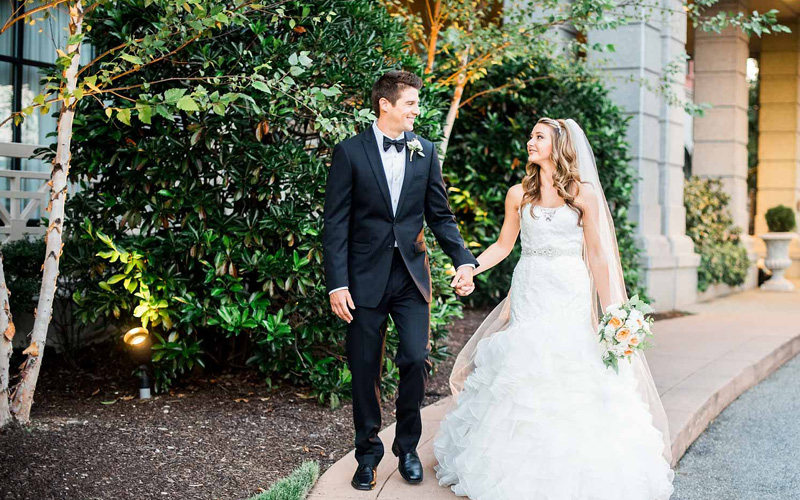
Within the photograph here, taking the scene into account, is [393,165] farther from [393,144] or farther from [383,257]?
[383,257]

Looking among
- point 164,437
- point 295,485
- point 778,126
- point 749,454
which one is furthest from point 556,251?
point 778,126

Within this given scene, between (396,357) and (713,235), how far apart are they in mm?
12314

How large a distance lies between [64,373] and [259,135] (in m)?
2.58

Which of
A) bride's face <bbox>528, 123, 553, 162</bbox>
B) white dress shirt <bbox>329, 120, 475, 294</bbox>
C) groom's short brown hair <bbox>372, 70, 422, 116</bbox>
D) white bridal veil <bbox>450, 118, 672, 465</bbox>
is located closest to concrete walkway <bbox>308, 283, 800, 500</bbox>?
white bridal veil <bbox>450, 118, 672, 465</bbox>

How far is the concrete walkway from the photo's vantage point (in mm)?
4359

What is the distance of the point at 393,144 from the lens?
4352 mm

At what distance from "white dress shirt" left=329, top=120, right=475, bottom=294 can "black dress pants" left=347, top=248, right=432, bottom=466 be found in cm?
29

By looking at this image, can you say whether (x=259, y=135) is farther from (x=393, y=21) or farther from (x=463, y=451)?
(x=463, y=451)

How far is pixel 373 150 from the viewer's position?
4320mm

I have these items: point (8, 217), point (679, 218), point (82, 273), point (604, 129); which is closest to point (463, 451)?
point (82, 273)

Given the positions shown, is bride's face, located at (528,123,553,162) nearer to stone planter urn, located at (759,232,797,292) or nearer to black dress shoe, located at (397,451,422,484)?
black dress shoe, located at (397,451,422,484)

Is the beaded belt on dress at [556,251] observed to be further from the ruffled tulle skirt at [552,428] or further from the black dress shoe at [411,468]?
the black dress shoe at [411,468]

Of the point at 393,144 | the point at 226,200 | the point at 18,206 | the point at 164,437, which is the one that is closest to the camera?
the point at 393,144

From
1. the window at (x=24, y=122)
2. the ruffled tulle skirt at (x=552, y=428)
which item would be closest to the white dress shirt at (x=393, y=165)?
the ruffled tulle skirt at (x=552, y=428)
